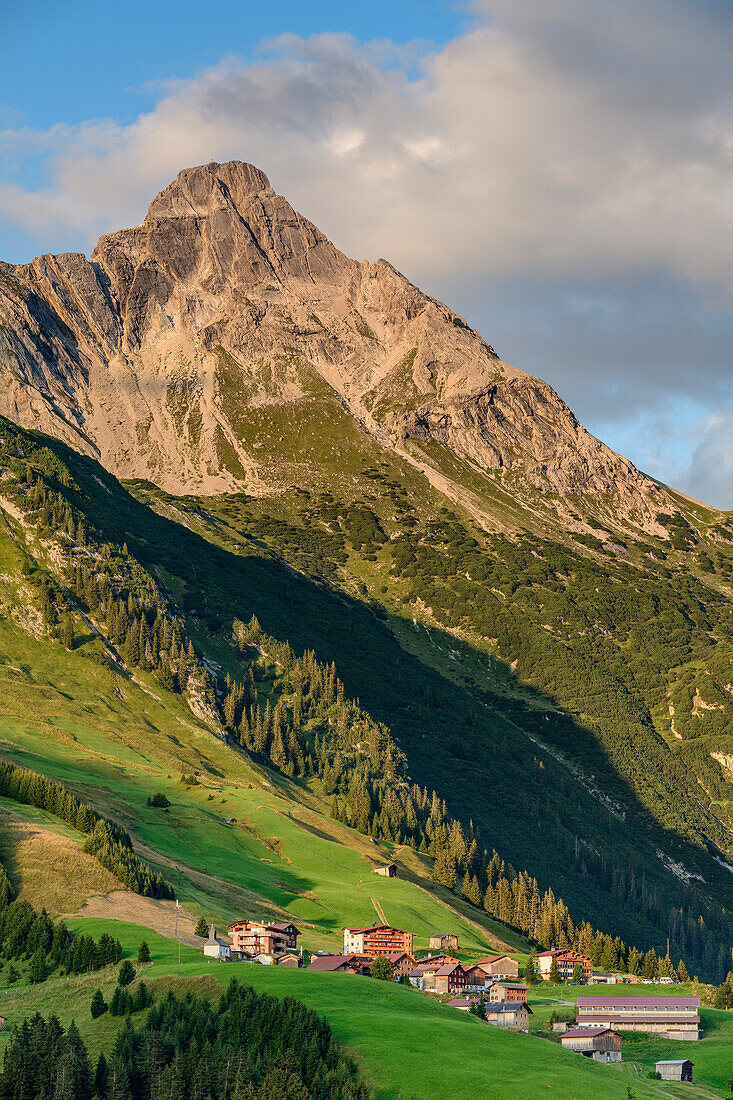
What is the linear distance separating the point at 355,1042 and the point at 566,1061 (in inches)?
778

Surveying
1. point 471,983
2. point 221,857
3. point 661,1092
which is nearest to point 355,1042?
point 661,1092

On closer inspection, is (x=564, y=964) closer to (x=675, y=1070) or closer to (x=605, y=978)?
(x=605, y=978)

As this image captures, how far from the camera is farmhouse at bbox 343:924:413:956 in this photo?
146m

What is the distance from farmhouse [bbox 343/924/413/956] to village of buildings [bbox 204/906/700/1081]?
0.13 meters

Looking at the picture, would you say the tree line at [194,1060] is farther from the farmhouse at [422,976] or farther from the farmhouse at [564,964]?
the farmhouse at [564,964]

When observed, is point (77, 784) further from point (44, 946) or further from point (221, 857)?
point (44, 946)

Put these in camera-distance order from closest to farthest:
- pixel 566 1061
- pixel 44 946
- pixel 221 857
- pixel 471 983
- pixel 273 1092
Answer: pixel 273 1092
pixel 566 1061
pixel 44 946
pixel 471 983
pixel 221 857

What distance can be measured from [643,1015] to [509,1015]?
17.1 meters

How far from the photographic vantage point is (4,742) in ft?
604

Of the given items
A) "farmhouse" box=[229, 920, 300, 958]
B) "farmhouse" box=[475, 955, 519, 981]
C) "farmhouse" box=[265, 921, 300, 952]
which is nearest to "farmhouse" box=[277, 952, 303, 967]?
"farmhouse" box=[229, 920, 300, 958]

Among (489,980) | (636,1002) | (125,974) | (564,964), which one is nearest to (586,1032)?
(636,1002)

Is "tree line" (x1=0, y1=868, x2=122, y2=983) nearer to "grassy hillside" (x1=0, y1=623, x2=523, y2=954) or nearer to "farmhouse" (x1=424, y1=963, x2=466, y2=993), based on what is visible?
"grassy hillside" (x1=0, y1=623, x2=523, y2=954)

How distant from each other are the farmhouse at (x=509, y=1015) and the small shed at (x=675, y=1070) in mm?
15235

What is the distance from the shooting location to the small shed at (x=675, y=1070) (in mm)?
97875
